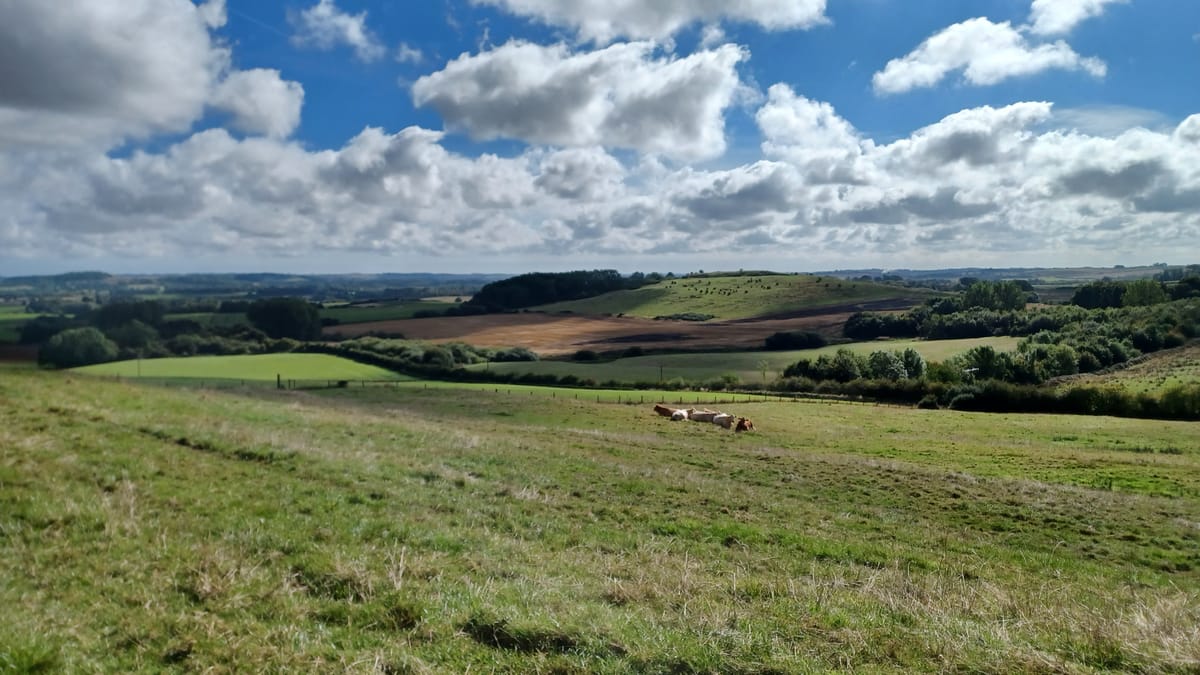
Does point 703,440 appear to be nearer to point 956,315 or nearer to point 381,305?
point 956,315

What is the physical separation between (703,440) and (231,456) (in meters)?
25.5

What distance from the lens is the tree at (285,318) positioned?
99.9m

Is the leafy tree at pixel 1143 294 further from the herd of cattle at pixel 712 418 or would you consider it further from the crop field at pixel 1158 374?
the herd of cattle at pixel 712 418

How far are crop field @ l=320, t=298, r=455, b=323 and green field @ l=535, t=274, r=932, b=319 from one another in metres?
27.5

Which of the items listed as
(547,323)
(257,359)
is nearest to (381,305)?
(547,323)

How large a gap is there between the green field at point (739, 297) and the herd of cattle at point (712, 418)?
88.6 meters

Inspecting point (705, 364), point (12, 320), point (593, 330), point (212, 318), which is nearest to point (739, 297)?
point (593, 330)

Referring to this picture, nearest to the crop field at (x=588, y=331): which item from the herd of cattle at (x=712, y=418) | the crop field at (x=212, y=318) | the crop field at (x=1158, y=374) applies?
the crop field at (x=212, y=318)

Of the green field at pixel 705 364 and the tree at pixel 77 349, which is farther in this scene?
the green field at pixel 705 364

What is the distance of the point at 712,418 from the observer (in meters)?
49.5

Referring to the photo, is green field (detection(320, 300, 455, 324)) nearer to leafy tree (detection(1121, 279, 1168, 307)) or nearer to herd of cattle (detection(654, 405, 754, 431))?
herd of cattle (detection(654, 405, 754, 431))

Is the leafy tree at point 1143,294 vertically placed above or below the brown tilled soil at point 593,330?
Answer: above

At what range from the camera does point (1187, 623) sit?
625 cm

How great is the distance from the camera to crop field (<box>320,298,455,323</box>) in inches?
4577
